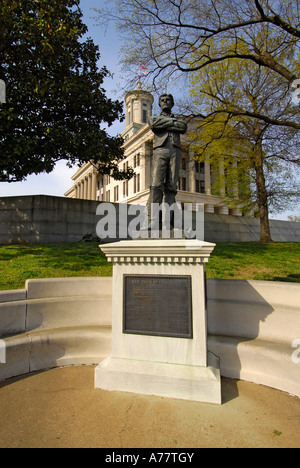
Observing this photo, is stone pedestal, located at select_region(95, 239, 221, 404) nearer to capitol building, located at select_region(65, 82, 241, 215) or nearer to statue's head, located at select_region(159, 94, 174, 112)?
statue's head, located at select_region(159, 94, 174, 112)

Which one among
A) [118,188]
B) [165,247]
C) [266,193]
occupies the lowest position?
[165,247]

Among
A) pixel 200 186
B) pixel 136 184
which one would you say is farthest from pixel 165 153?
pixel 136 184

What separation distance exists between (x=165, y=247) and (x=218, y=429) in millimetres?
2250

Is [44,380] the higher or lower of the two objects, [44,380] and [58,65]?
the lower

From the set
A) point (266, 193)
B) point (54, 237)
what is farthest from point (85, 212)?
point (266, 193)

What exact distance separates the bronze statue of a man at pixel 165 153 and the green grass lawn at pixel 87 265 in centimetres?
Answer: 294

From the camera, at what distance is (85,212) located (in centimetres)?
1378

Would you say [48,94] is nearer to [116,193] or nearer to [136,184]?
[136,184]

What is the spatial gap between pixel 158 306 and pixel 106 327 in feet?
4.85

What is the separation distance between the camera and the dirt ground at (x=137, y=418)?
2619 millimetres

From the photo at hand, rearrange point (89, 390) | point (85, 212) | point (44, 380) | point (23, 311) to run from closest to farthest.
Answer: point (89, 390), point (44, 380), point (23, 311), point (85, 212)

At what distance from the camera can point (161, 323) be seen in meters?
3.86

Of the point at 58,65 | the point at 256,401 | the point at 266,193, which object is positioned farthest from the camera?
the point at 266,193

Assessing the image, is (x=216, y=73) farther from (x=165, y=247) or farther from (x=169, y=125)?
(x=165, y=247)
